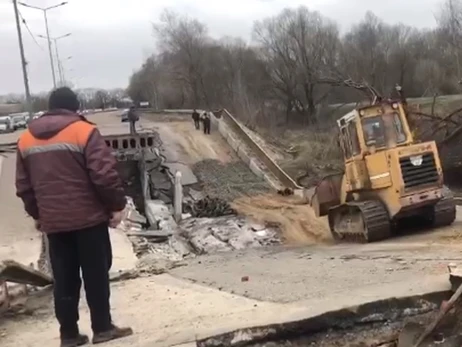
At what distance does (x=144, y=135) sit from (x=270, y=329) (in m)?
22.6

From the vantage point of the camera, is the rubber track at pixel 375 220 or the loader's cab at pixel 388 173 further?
the rubber track at pixel 375 220

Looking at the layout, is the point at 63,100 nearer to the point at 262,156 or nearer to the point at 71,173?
the point at 71,173

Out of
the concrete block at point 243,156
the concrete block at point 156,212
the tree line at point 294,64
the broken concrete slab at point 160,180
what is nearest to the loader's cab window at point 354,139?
the concrete block at point 156,212

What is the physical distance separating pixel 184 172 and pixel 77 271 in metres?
21.5

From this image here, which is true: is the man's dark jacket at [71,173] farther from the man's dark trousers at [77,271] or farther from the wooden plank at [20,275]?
the wooden plank at [20,275]

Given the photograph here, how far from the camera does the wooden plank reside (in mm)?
8078

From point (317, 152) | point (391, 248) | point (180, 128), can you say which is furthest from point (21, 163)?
point (180, 128)

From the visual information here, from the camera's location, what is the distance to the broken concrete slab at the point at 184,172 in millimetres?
25984

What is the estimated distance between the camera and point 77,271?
223 inches

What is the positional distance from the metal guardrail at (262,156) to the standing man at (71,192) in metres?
20.4

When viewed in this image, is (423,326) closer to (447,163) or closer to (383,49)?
(447,163)

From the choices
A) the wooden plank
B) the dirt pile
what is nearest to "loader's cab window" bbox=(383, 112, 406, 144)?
the dirt pile

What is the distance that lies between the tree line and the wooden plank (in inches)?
2377

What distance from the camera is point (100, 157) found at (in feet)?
17.4
